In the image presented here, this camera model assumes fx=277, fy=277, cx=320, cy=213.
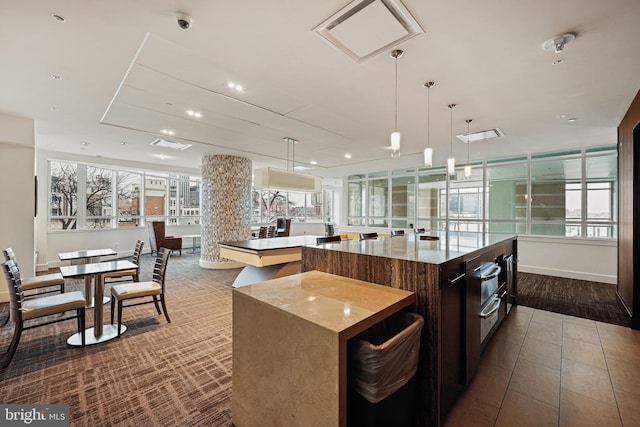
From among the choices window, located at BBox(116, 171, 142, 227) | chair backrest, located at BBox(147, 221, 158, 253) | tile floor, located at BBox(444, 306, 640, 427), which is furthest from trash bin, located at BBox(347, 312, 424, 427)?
window, located at BBox(116, 171, 142, 227)

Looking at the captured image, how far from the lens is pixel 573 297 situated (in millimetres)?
4383

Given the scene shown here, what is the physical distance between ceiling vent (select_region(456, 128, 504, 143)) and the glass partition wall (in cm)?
230

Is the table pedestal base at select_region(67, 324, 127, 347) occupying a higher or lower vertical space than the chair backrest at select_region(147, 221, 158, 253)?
lower

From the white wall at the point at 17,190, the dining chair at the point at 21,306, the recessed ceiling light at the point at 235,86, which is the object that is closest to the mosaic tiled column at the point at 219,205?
the white wall at the point at 17,190

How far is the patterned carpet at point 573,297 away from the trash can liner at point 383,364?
367cm

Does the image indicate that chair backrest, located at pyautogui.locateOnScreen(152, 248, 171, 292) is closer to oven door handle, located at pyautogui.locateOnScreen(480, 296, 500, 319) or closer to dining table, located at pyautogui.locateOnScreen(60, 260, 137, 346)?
dining table, located at pyautogui.locateOnScreen(60, 260, 137, 346)

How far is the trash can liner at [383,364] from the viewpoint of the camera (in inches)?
48.6

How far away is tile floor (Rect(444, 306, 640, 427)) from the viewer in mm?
1821

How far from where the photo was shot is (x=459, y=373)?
193cm

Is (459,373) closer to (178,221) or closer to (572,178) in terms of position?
(572,178)


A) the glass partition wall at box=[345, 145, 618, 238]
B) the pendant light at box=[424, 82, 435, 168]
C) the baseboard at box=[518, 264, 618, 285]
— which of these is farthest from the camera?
the glass partition wall at box=[345, 145, 618, 238]

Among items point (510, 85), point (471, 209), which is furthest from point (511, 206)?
point (510, 85)

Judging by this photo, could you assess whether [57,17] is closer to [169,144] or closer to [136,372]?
[136,372]

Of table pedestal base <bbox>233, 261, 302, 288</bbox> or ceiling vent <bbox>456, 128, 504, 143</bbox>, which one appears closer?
table pedestal base <bbox>233, 261, 302, 288</bbox>
